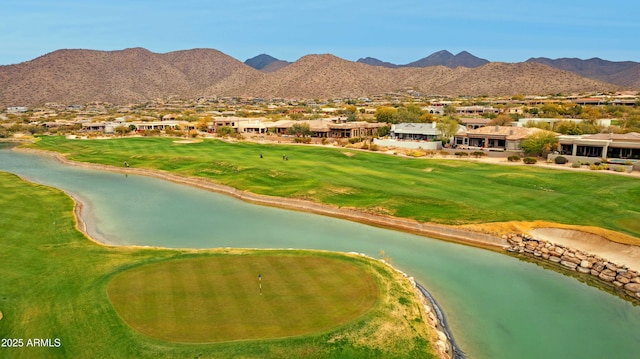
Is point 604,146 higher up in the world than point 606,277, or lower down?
higher up

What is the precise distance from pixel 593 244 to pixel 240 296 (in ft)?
72.2

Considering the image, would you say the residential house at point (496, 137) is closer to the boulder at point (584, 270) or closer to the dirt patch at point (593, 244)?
the dirt patch at point (593, 244)

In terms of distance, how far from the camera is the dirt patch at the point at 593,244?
25.5m

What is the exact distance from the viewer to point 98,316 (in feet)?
54.9

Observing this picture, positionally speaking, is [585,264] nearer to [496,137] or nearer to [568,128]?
[496,137]

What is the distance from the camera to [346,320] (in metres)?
16.8

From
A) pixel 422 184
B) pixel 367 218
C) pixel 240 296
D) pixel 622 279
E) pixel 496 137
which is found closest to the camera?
pixel 240 296

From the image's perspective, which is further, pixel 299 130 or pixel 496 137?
pixel 299 130

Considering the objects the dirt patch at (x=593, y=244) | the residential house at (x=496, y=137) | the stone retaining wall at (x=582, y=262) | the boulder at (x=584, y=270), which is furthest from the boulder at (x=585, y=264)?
the residential house at (x=496, y=137)

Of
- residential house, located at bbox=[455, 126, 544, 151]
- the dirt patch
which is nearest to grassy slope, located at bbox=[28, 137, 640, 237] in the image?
the dirt patch

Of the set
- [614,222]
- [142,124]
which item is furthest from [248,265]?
[142,124]

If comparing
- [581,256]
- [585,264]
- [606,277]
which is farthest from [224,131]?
[606,277]

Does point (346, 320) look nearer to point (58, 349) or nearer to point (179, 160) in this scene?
point (58, 349)

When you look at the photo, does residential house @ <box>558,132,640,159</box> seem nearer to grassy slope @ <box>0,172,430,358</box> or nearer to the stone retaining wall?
the stone retaining wall
